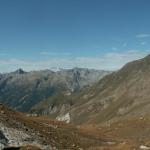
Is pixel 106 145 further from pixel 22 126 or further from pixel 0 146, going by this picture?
pixel 0 146

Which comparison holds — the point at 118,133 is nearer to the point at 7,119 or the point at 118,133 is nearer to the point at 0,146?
the point at 7,119

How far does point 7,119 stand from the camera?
46.2 meters

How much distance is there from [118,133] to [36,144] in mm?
60199

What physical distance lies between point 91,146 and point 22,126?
11945mm

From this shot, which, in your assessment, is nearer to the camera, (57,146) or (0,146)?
(0,146)

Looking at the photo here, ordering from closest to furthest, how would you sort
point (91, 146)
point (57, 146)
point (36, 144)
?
point (36, 144)
point (57, 146)
point (91, 146)

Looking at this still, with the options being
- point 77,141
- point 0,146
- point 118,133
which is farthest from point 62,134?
point 118,133

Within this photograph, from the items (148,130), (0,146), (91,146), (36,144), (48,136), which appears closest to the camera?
(0,146)

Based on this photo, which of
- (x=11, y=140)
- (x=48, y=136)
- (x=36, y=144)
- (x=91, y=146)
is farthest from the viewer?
(x=91, y=146)

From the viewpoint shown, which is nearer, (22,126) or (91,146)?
(22,126)

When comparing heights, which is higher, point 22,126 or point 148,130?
point 22,126

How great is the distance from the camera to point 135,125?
112312 millimetres

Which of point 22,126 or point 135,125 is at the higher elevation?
point 22,126

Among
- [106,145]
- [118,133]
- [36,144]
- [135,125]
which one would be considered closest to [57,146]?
[36,144]
